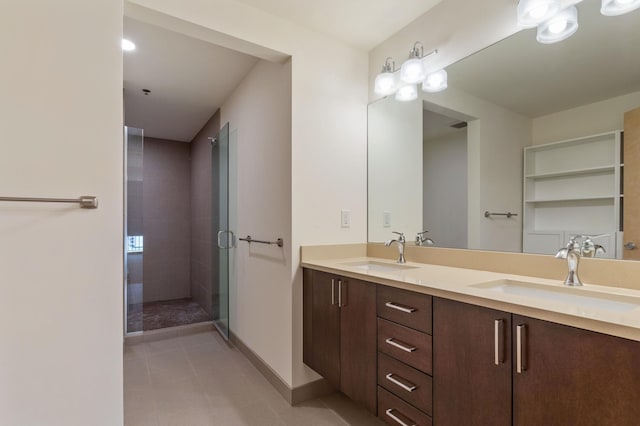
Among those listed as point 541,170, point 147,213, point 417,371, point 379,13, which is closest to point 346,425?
point 417,371

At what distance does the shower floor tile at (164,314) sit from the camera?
3002mm

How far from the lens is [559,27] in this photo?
140 centimetres

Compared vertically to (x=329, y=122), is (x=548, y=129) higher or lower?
lower

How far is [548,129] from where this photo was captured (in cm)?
150

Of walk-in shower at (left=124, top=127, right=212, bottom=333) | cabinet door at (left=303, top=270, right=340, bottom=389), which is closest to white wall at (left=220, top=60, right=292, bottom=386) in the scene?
cabinet door at (left=303, top=270, right=340, bottom=389)

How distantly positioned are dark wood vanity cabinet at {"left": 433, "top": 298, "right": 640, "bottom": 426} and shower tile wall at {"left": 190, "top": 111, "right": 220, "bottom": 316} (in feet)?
9.24

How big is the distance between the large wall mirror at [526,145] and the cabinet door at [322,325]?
26.2 inches

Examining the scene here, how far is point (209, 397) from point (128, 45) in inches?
95.0

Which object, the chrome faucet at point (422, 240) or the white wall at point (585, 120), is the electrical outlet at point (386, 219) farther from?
the white wall at point (585, 120)

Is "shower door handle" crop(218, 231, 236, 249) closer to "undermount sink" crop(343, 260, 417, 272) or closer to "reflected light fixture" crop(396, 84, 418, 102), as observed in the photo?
"undermount sink" crop(343, 260, 417, 272)

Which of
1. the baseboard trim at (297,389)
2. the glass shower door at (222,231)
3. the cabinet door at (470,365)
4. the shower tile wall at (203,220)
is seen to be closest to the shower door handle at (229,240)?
the glass shower door at (222,231)
